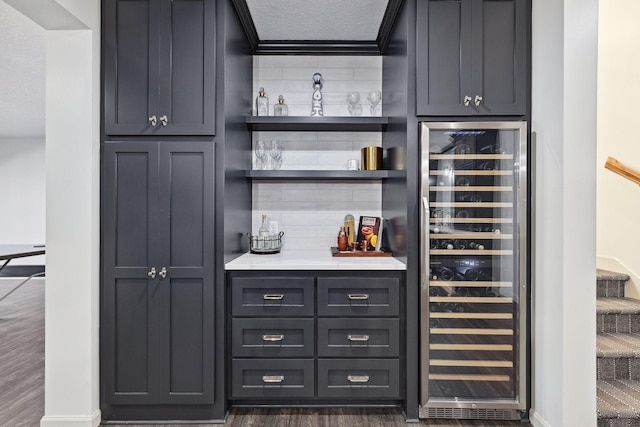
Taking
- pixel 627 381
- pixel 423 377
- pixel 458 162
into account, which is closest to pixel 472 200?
pixel 458 162

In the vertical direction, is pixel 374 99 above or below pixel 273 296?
above

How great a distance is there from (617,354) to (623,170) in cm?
134

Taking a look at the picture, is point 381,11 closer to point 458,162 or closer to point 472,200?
point 458,162

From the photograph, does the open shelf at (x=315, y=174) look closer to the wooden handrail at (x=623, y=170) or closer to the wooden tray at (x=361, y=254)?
the wooden tray at (x=361, y=254)

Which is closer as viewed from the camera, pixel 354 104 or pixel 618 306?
pixel 618 306

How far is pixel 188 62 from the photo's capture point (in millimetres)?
2148

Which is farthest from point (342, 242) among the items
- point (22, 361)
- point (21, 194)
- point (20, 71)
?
point (21, 194)

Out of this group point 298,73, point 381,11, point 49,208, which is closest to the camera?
point 49,208

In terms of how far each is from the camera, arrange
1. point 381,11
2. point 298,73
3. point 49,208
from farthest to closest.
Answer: point 298,73 → point 381,11 → point 49,208

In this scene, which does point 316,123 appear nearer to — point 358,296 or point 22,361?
point 358,296

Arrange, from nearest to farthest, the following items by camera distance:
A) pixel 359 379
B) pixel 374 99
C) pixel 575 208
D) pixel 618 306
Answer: pixel 575 208 → pixel 359 379 → pixel 618 306 → pixel 374 99

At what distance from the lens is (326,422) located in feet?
7.20

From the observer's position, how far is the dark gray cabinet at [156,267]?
2139 millimetres

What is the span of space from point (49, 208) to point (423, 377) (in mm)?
2356
